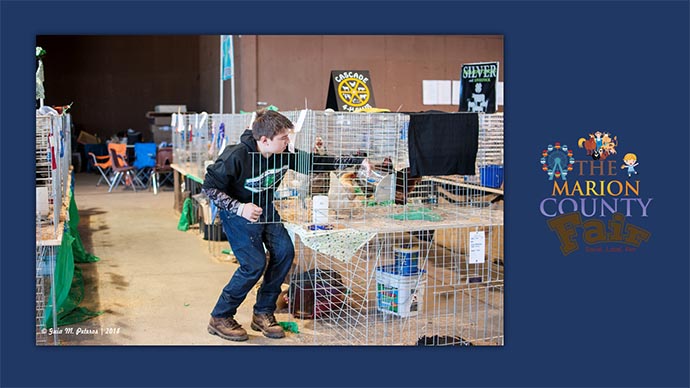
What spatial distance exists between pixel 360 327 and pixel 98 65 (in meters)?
14.5

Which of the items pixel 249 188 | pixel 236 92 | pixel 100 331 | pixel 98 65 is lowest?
pixel 100 331

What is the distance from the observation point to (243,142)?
411 centimetres

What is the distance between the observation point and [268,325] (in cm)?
441

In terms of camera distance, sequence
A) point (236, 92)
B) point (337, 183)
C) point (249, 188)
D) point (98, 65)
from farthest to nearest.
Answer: point (98, 65) → point (236, 92) → point (337, 183) → point (249, 188)

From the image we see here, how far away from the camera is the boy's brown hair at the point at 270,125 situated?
3967mm

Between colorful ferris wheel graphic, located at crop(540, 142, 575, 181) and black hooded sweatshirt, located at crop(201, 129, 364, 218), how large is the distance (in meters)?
1.28

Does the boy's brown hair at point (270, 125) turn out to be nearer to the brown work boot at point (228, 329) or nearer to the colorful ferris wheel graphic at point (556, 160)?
the brown work boot at point (228, 329)

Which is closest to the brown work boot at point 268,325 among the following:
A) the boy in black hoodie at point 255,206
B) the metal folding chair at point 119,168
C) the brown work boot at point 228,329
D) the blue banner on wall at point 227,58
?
the boy in black hoodie at point 255,206

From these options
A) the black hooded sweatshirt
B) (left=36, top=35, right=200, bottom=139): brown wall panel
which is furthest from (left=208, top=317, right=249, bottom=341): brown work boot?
(left=36, top=35, right=200, bottom=139): brown wall panel

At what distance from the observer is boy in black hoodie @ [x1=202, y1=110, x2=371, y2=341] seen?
157 inches

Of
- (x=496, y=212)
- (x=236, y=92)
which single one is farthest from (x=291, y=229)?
(x=236, y=92)

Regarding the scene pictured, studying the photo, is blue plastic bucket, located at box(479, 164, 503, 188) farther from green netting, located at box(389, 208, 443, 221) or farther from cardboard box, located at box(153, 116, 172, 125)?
cardboard box, located at box(153, 116, 172, 125)

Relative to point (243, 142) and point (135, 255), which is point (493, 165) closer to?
point (243, 142)

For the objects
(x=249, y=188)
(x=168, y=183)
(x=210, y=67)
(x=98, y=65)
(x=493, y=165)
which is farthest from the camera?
(x=98, y=65)
